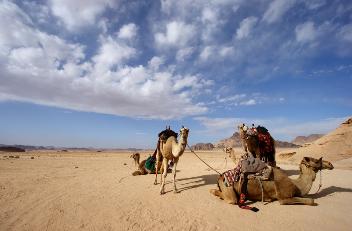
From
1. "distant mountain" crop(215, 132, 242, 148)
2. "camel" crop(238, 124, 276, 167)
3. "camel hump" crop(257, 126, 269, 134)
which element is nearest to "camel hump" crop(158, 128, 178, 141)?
"camel" crop(238, 124, 276, 167)

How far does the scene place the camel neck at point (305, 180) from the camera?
29.3 ft

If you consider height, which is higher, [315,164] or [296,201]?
[315,164]

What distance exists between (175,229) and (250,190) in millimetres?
3049

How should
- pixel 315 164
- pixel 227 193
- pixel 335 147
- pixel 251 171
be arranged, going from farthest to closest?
pixel 335 147, pixel 315 164, pixel 227 193, pixel 251 171

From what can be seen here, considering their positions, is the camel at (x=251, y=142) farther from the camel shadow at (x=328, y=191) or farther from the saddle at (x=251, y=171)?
the camel shadow at (x=328, y=191)

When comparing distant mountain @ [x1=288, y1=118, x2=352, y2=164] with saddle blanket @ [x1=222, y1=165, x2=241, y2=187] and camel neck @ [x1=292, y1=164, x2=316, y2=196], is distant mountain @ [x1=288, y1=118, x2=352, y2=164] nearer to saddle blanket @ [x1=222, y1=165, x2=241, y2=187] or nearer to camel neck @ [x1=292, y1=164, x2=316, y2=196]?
camel neck @ [x1=292, y1=164, x2=316, y2=196]

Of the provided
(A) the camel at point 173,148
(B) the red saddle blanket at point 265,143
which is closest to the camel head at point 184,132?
(A) the camel at point 173,148

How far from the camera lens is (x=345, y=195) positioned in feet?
31.7

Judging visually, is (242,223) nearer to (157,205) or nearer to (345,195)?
(157,205)

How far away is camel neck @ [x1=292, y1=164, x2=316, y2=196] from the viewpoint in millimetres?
8930

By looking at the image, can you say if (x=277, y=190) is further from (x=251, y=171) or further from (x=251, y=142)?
(x=251, y=142)

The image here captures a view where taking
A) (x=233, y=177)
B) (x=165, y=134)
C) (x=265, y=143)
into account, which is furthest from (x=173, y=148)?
(x=265, y=143)

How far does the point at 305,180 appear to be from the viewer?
29.8ft

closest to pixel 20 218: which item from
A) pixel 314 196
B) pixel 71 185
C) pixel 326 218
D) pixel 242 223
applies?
pixel 71 185
